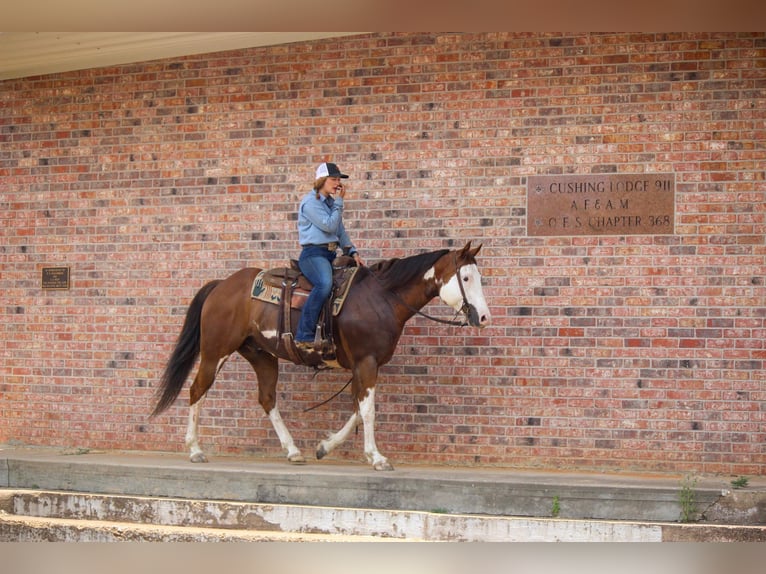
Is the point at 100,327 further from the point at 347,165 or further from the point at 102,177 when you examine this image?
the point at 347,165

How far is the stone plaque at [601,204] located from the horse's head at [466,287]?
0.95m

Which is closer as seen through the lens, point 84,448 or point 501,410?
point 501,410

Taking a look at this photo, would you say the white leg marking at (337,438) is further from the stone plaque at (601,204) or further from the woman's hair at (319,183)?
the stone plaque at (601,204)

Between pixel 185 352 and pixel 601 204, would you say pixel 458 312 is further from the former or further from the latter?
pixel 185 352

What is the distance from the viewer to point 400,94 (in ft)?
29.1

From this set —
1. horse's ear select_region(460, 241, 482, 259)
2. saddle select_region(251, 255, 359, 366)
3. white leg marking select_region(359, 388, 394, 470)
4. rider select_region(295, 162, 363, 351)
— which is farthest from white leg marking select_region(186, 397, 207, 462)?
horse's ear select_region(460, 241, 482, 259)

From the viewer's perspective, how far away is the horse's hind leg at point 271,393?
845 cm

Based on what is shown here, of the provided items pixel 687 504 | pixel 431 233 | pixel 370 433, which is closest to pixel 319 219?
pixel 431 233

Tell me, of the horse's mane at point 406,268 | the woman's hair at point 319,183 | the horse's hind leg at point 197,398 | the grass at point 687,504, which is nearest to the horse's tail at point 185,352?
the horse's hind leg at point 197,398

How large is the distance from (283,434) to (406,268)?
1.92 meters

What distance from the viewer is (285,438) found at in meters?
8.48

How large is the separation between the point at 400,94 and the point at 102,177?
10.9ft
